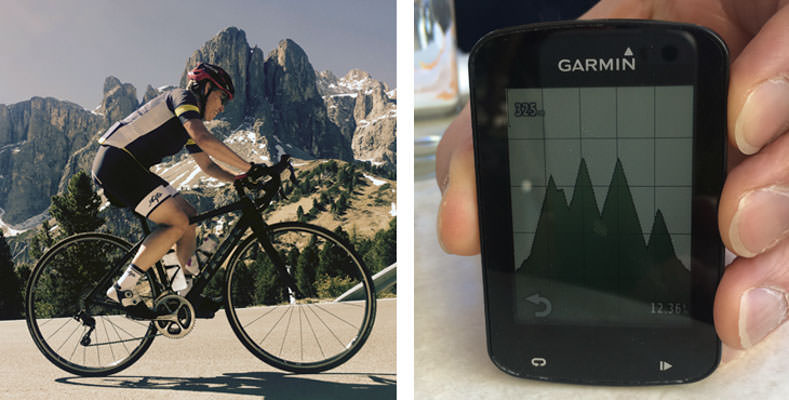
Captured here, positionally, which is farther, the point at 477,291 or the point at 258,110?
the point at 258,110

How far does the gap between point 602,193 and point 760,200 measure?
0.07 meters

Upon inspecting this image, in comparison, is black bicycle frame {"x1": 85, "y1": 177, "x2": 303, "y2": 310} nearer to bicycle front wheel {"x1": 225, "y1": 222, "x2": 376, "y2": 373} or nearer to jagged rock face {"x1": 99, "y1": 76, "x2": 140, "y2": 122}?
bicycle front wheel {"x1": 225, "y1": 222, "x2": 376, "y2": 373}

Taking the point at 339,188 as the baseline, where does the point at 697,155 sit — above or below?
above

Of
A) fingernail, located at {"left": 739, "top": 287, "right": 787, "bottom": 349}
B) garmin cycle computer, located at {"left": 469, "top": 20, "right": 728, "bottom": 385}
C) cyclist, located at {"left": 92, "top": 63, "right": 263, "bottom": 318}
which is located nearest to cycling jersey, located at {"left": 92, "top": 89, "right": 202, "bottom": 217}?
cyclist, located at {"left": 92, "top": 63, "right": 263, "bottom": 318}

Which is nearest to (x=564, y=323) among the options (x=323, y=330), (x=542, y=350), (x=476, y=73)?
(x=542, y=350)

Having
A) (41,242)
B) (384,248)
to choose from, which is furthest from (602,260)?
(41,242)

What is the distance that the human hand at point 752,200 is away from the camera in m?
0.25

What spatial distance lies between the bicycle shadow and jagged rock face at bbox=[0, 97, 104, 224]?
0.57 ft

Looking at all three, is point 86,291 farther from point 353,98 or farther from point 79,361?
point 353,98

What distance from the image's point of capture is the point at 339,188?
59 cm

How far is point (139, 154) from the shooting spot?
1.72 ft

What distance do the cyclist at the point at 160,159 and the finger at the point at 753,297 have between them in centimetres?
42

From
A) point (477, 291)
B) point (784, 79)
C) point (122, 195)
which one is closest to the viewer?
point (784, 79)

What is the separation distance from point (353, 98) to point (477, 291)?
0.30m
